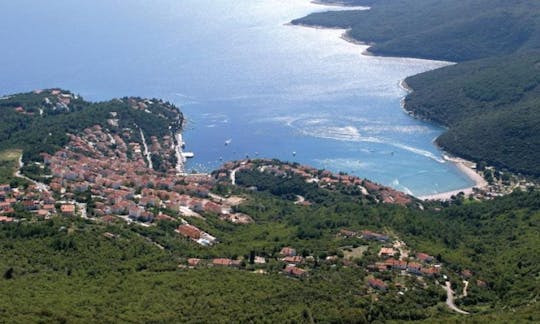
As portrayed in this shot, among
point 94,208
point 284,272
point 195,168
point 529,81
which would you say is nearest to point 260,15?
point 529,81

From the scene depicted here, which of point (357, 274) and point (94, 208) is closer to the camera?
point (357, 274)

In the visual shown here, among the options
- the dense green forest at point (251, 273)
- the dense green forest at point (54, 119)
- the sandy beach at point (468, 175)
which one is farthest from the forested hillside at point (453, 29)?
the dense green forest at point (251, 273)

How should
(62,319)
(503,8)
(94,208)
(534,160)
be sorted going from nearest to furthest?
(62,319)
(94,208)
(534,160)
(503,8)

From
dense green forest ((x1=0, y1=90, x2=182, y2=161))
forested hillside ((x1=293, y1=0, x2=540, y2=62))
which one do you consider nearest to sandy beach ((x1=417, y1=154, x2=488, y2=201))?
dense green forest ((x1=0, y1=90, x2=182, y2=161))

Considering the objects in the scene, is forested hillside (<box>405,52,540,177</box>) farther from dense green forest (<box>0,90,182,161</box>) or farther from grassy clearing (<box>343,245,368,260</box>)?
grassy clearing (<box>343,245,368,260</box>)

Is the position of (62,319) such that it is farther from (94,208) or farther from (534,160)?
(534,160)
